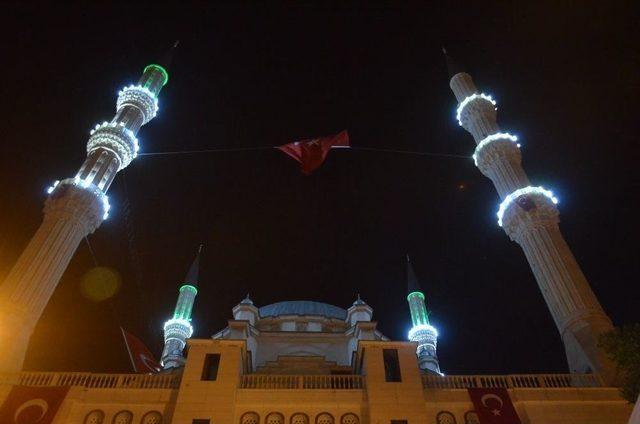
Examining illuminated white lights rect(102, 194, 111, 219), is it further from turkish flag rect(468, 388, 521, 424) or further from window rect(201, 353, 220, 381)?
turkish flag rect(468, 388, 521, 424)

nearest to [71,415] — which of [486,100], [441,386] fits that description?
[441,386]

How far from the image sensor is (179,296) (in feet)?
149

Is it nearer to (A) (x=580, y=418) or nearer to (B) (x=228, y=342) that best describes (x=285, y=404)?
(B) (x=228, y=342)

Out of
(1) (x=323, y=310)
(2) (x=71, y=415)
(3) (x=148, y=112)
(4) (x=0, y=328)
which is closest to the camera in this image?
(2) (x=71, y=415)

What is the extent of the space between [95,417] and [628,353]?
18.7 metres

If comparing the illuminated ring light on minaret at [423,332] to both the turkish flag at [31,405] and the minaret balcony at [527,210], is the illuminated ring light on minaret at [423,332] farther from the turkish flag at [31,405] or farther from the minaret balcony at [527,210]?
the turkish flag at [31,405]

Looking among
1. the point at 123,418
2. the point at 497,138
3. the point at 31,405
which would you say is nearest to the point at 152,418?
the point at 123,418

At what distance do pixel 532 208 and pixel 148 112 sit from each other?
25.8 m

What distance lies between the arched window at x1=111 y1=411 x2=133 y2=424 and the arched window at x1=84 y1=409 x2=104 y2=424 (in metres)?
0.49

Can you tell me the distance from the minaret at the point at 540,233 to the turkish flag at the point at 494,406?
463 cm

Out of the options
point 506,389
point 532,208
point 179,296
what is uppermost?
point 179,296

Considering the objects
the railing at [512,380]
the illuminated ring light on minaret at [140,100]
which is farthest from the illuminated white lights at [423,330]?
the illuminated ring light on minaret at [140,100]

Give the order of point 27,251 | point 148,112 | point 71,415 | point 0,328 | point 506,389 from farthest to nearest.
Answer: point 148,112 → point 27,251 → point 0,328 → point 506,389 → point 71,415

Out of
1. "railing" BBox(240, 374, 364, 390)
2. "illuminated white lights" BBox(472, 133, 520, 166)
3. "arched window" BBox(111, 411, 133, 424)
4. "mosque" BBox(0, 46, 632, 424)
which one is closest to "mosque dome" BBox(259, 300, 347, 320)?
"mosque" BBox(0, 46, 632, 424)
